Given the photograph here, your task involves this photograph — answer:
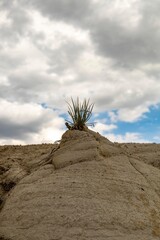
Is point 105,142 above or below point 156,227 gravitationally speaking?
above

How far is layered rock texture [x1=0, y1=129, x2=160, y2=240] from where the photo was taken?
5609mm

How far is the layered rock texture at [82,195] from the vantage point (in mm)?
5609

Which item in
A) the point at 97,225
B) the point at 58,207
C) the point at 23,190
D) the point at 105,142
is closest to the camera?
the point at 97,225

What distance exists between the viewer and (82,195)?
6.12 metres

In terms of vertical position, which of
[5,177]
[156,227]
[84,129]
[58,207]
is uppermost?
[84,129]

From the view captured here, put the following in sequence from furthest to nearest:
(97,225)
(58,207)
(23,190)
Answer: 1. (23,190)
2. (58,207)
3. (97,225)

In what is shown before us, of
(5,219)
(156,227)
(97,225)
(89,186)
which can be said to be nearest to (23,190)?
(5,219)

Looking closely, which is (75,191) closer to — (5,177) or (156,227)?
(156,227)

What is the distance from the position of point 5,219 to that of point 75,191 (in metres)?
1.12

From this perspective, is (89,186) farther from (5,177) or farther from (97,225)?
(5,177)

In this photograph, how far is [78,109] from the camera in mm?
7957

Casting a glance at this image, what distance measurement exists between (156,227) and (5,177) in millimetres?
3305

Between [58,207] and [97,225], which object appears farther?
[58,207]

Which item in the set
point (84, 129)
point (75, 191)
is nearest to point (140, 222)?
point (75, 191)
